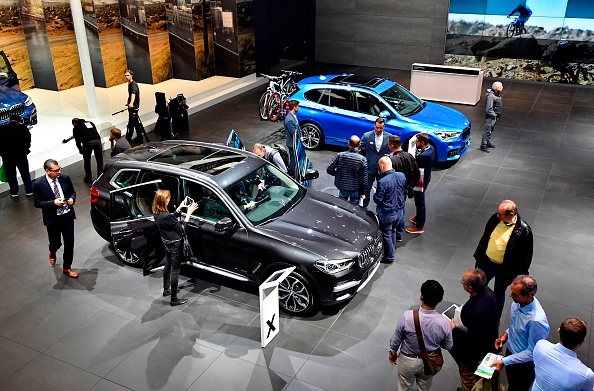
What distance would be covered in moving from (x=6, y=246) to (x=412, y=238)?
243 inches

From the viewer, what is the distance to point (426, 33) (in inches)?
750

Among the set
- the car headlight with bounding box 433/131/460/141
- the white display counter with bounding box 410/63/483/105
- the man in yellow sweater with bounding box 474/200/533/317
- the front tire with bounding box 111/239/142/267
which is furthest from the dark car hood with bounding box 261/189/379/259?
the white display counter with bounding box 410/63/483/105

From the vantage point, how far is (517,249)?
5.59m

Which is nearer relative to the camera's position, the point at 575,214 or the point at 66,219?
the point at 66,219

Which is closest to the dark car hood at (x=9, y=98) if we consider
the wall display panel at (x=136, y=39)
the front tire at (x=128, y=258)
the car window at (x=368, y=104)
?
the wall display panel at (x=136, y=39)

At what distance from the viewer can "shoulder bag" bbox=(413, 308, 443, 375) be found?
4.34m

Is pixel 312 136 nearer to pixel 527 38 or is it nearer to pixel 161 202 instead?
pixel 161 202

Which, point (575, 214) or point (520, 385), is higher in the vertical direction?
point (520, 385)

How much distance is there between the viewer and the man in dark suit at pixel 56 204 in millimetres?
6738

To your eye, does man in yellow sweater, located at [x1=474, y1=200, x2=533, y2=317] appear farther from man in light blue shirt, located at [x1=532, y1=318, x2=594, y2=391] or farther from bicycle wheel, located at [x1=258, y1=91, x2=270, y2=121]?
bicycle wheel, located at [x1=258, y1=91, x2=270, y2=121]

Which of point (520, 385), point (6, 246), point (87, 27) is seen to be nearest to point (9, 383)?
point (6, 246)

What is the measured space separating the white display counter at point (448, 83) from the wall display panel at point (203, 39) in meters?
6.62

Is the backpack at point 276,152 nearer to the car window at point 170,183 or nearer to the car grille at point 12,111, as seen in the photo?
the car window at point 170,183

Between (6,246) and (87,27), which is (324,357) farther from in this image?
(87,27)
